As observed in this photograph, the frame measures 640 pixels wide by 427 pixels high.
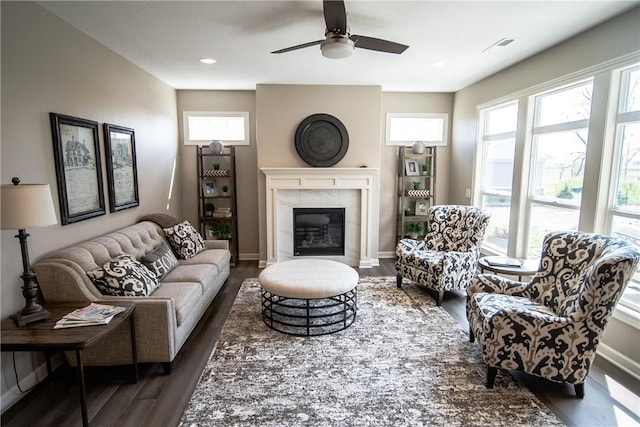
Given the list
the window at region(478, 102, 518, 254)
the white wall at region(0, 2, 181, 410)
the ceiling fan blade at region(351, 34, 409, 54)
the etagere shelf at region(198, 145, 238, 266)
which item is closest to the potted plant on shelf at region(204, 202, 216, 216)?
the etagere shelf at region(198, 145, 238, 266)

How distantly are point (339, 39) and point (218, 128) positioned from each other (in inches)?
133

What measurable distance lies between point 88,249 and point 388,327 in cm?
265

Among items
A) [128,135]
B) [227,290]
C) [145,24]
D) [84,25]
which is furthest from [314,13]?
[227,290]

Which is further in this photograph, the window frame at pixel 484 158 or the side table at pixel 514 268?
the window frame at pixel 484 158

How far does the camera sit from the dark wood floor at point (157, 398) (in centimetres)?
206

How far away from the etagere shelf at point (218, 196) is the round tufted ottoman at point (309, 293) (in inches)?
78.3

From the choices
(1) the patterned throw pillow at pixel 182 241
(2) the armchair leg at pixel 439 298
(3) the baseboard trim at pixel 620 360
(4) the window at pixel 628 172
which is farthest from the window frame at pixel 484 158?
(1) the patterned throw pillow at pixel 182 241

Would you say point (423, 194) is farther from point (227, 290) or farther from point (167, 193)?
point (167, 193)

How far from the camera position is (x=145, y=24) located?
9.20 ft

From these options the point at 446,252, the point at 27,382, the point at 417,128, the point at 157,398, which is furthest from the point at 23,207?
the point at 417,128

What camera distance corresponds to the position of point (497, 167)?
4.51 metres

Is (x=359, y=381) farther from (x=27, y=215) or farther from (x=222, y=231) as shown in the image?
(x=222, y=231)

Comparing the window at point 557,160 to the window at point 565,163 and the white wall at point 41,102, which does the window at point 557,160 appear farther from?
the white wall at point 41,102

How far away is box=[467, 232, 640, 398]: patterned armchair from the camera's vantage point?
2.07 meters
